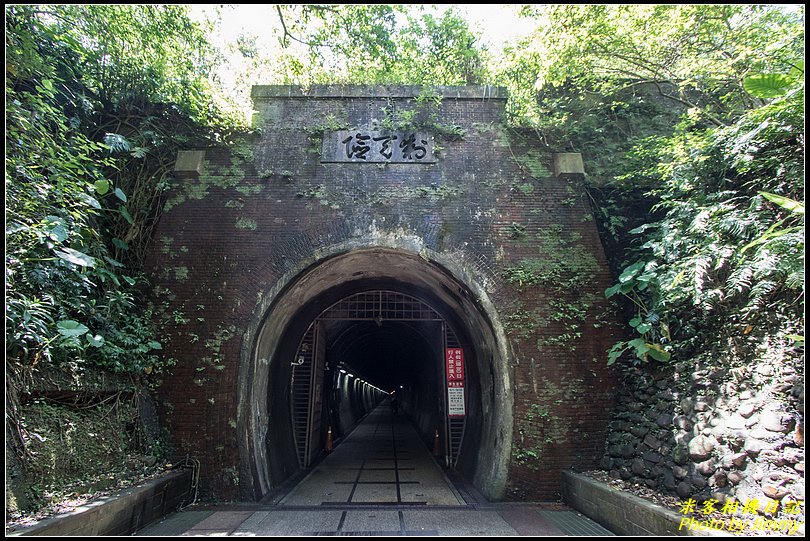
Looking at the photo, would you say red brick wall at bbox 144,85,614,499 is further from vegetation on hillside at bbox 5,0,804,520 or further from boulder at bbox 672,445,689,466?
boulder at bbox 672,445,689,466

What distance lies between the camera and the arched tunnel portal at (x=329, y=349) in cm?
688

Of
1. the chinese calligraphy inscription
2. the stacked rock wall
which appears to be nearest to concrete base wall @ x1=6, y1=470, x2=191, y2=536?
the chinese calligraphy inscription

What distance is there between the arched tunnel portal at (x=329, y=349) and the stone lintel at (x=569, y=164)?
261 cm

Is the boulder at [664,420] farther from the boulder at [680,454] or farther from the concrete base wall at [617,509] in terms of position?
the concrete base wall at [617,509]

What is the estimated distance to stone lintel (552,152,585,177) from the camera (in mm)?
7582

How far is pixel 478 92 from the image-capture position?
8.10 meters

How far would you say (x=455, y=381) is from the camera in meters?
9.79

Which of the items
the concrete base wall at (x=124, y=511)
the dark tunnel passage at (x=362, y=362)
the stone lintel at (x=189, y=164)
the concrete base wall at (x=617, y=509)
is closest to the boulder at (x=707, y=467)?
the concrete base wall at (x=617, y=509)

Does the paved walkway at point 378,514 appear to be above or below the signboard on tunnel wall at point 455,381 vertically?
below

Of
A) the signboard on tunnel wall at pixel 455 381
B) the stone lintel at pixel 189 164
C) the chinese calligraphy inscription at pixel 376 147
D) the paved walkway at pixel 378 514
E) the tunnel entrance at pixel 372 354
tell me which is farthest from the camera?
the tunnel entrance at pixel 372 354

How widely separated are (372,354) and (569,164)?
58.1ft

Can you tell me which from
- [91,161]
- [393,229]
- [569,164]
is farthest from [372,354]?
[91,161]

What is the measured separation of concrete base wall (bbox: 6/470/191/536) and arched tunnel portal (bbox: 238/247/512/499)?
3.17 feet

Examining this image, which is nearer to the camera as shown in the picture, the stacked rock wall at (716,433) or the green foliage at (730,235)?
the stacked rock wall at (716,433)
